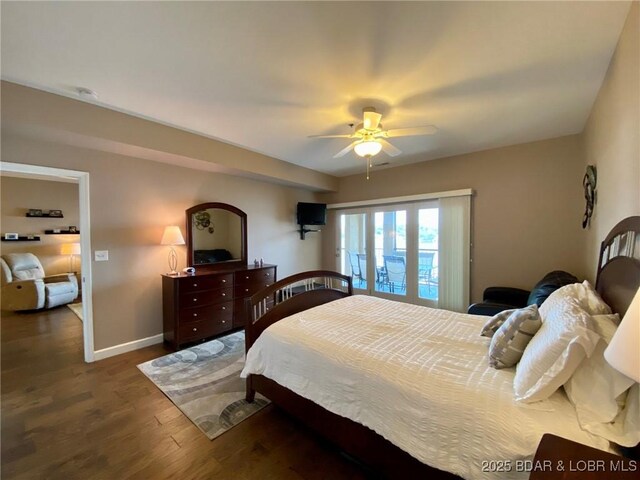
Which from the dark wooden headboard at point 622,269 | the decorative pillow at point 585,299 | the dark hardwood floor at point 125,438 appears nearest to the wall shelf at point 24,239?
the dark hardwood floor at point 125,438

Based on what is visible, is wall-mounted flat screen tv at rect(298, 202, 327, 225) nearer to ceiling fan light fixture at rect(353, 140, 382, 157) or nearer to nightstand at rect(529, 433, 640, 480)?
ceiling fan light fixture at rect(353, 140, 382, 157)

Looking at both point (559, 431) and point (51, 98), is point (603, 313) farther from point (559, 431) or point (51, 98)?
point (51, 98)

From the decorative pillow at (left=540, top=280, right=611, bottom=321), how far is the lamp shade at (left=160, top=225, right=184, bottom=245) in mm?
3763

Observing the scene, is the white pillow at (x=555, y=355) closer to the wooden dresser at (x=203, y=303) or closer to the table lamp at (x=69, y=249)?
the wooden dresser at (x=203, y=303)

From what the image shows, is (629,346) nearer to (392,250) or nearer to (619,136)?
(619,136)

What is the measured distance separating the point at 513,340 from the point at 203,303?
11.1ft

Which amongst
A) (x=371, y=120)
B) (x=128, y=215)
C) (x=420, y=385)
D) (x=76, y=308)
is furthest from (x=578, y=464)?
(x=76, y=308)

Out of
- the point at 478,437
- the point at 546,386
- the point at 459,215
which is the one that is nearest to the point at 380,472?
the point at 478,437

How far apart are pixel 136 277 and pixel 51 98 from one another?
6.74 feet

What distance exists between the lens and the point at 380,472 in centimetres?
153

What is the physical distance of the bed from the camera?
3.82 feet

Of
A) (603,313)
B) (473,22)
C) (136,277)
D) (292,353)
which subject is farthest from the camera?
(136,277)

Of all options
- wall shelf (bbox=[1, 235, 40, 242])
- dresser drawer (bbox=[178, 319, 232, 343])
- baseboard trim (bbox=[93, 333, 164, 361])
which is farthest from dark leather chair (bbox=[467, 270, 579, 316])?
wall shelf (bbox=[1, 235, 40, 242])

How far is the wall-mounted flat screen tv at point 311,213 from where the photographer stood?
546cm
